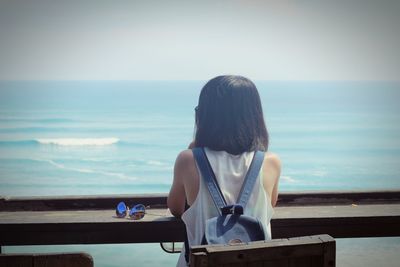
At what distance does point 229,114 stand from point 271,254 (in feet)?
2.17

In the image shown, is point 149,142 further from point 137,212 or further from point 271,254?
point 271,254

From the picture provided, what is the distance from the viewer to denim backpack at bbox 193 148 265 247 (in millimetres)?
1637

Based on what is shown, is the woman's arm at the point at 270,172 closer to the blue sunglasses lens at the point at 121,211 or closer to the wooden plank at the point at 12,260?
the blue sunglasses lens at the point at 121,211

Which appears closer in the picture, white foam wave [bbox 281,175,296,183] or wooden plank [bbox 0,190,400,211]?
wooden plank [bbox 0,190,400,211]

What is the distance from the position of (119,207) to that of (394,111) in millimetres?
31164

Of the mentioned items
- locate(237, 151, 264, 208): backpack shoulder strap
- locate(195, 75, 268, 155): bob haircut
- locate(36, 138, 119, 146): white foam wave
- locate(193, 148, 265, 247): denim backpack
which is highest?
locate(195, 75, 268, 155): bob haircut

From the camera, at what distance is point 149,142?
73.9ft

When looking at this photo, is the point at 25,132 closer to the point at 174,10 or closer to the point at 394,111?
the point at 174,10

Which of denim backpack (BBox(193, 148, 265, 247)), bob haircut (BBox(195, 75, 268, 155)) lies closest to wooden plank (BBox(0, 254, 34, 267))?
denim backpack (BBox(193, 148, 265, 247))

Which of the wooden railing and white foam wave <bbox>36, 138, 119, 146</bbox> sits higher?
the wooden railing

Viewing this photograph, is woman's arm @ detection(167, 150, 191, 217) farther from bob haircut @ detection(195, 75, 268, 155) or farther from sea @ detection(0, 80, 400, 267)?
sea @ detection(0, 80, 400, 267)

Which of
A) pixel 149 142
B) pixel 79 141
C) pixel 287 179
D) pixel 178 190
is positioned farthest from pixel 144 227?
pixel 79 141

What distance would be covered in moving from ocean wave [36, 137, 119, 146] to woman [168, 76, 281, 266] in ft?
66.6

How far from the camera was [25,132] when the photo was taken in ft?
74.0
